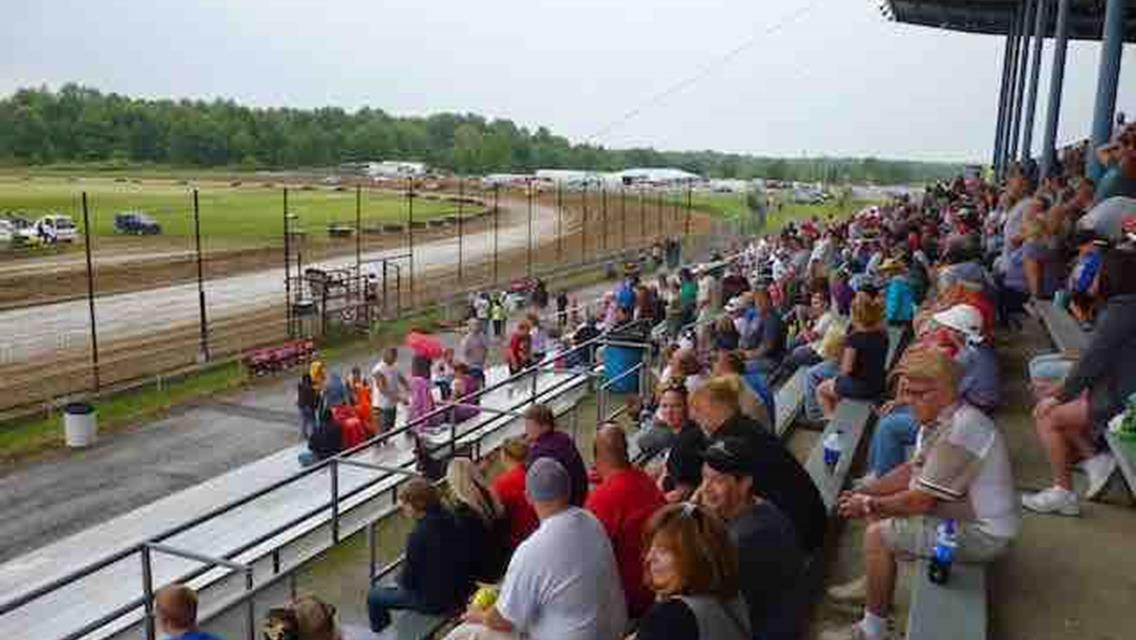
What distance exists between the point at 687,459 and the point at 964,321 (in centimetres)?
227

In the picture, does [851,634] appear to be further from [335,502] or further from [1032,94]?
[1032,94]

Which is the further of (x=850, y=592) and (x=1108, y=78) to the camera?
(x=1108, y=78)

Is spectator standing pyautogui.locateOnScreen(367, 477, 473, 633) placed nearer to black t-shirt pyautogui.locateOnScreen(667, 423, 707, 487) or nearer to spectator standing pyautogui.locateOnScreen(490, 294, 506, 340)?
black t-shirt pyautogui.locateOnScreen(667, 423, 707, 487)

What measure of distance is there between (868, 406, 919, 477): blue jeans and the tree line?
5610 centimetres

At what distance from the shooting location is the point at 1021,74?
27.1 m

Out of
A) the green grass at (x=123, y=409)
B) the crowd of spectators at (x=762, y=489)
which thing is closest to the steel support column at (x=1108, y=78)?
the crowd of spectators at (x=762, y=489)

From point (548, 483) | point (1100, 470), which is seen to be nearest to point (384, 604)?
point (548, 483)

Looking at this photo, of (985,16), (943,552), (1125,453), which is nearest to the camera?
(943,552)

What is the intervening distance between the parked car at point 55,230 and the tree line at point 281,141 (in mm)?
34567

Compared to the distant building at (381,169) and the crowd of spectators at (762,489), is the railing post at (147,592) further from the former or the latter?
the distant building at (381,169)

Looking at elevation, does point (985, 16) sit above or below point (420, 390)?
above

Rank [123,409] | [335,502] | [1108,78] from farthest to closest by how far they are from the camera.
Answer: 1. [123,409]
2. [1108,78]
3. [335,502]

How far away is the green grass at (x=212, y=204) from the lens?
58.8 metres

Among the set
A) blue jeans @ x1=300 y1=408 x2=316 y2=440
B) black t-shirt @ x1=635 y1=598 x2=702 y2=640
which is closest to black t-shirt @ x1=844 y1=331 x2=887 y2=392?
black t-shirt @ x1=635 y1=598 x2=702 y2=640
